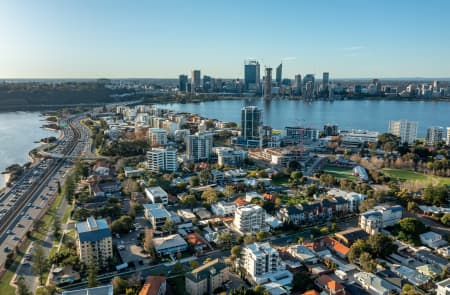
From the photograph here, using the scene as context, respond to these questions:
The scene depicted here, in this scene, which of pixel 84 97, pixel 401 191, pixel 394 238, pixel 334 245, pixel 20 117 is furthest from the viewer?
pixel 84 97

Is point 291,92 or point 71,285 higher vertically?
point 291,92

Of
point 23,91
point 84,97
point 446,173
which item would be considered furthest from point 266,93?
point 446,173

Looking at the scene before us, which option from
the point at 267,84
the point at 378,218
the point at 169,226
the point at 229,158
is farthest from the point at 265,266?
the point at 267,84

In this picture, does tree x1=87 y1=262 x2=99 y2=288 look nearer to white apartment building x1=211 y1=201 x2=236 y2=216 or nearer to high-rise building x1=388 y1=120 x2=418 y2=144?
white apartment building x1=211 y1=201 x2=236 y2=216

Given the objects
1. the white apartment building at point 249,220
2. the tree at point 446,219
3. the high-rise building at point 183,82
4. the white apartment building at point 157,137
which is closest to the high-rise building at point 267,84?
the high-rise building at point 183,82

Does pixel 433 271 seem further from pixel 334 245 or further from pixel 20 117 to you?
pixel 20 117

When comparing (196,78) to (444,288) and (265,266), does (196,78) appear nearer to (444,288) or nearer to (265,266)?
(265,266)

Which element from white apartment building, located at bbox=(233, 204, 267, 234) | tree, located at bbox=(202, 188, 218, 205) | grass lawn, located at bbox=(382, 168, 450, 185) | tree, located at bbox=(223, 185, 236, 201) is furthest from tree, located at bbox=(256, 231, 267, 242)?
grass lawn, located at bbox=(382, 168, 450, 185)
